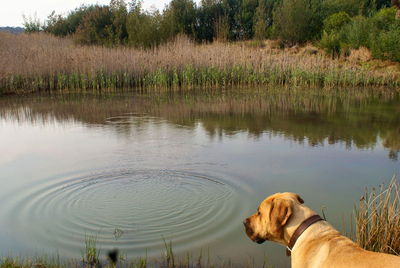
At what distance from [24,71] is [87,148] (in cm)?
1164

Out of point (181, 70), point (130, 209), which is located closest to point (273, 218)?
point (130, 209)

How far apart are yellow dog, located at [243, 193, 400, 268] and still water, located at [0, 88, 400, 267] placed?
0.47m

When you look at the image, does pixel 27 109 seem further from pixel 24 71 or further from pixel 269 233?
pixel 269 233

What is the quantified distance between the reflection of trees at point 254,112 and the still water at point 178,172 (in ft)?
0.20

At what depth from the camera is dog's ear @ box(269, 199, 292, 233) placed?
2.78m

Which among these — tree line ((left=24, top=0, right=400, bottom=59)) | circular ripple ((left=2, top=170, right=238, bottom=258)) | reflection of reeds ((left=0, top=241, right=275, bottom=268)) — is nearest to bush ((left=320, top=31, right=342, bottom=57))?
tree line ((left=24, top=0, right=400, bottom=59))

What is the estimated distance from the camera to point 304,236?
8.93ft

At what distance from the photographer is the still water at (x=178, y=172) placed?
3.64m

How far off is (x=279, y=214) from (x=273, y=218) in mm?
64

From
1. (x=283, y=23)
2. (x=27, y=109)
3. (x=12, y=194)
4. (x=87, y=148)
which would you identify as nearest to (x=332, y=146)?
(x=87, y=148)

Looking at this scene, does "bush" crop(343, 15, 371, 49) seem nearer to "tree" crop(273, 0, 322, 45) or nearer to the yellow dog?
"tree" crop(273, 0, 322, 45)

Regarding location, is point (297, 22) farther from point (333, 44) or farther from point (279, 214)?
point (279, 214)

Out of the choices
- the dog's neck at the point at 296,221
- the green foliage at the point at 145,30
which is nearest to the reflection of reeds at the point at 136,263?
the dog's neck at the point at 296,221

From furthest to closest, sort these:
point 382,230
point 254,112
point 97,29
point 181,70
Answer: point 97,29 < point 181,70 < point 254,112 < point 382,230
